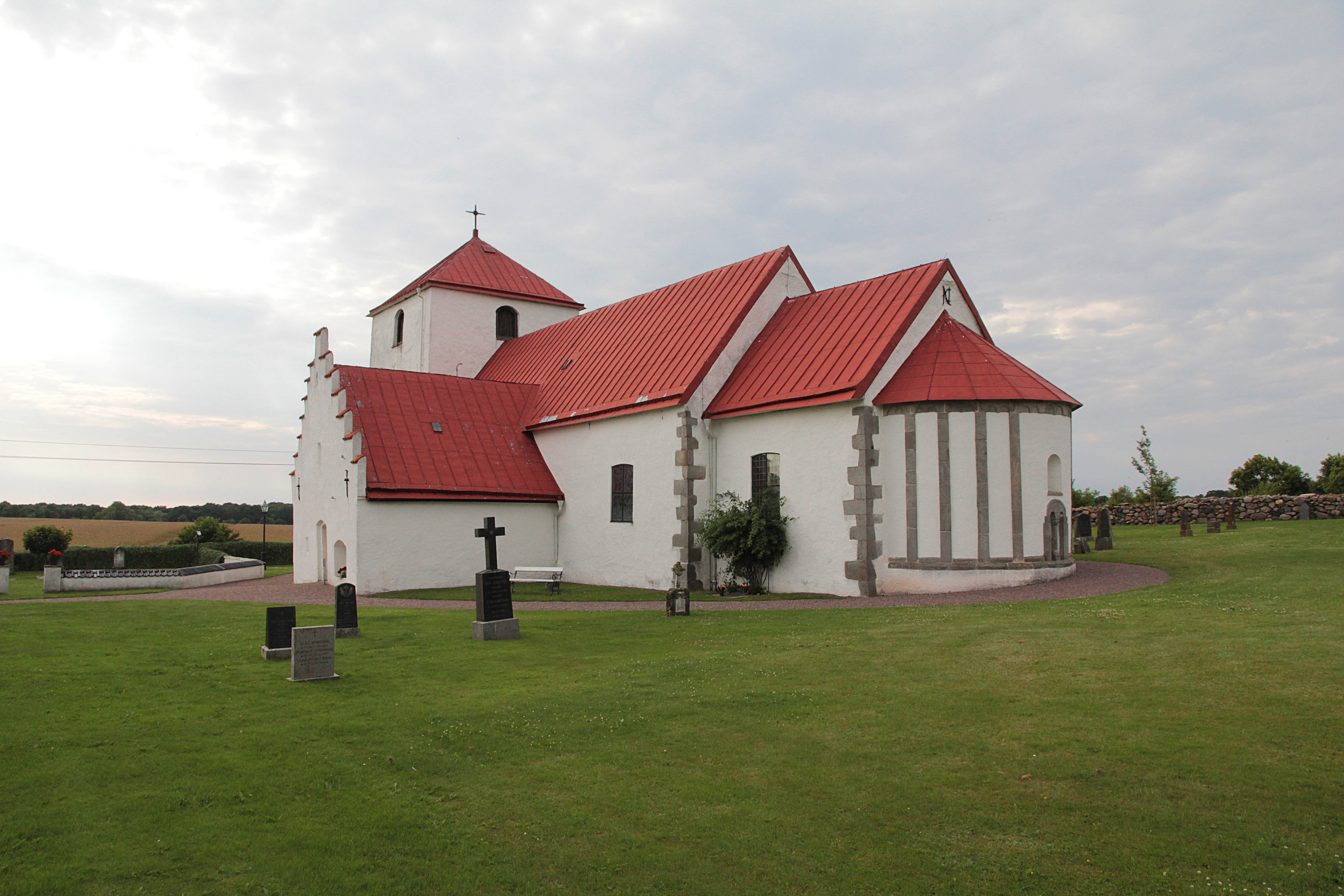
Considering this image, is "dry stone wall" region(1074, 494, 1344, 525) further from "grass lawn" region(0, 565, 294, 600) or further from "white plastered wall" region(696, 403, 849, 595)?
"grass lawn" region(0, 565, 294, 600)

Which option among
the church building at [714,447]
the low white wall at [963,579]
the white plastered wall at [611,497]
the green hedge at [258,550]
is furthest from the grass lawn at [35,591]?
the low white wall at [963,579]

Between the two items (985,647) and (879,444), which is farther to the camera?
(879,444)

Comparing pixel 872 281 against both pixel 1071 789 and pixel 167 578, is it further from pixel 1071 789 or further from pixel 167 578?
pixel 167 578

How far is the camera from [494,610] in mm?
13906

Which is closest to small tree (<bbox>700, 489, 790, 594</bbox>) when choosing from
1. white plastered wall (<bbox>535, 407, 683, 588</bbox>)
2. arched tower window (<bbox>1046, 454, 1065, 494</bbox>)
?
white plastered wall (<bbox>535, 407, 683, 588</bbox>)

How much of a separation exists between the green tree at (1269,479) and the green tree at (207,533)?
50.7 m

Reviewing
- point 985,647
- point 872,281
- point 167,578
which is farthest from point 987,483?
point 167,578

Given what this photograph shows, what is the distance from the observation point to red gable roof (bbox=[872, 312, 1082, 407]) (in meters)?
18.4

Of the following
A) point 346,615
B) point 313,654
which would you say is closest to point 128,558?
point 346,615

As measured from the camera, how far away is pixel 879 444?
744 inches

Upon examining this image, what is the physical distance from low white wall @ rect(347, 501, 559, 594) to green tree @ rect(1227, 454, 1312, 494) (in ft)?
107

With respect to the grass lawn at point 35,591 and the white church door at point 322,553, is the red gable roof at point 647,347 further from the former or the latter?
the grass lawn at point 35,591

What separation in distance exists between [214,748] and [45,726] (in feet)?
6.15

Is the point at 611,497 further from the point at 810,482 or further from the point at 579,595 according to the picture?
the point at 810,482
